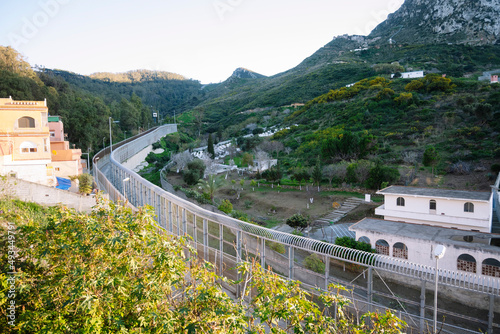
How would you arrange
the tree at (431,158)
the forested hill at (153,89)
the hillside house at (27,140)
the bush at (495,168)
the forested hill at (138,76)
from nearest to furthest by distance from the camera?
the hillside house at (27,140) → the bush at (495,168) → the tree at (431,158) → the forested hill at (153,89) → the forested hill at (138,76)

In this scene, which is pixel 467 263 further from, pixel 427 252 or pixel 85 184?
pixel 85 184

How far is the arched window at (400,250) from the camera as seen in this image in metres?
12.1

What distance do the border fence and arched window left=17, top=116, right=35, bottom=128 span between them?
1531 cm

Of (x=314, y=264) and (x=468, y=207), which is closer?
(x=314, y=264)

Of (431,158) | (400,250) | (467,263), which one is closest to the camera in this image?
(467,263)

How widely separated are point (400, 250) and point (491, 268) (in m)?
2.78

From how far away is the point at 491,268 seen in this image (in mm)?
10508

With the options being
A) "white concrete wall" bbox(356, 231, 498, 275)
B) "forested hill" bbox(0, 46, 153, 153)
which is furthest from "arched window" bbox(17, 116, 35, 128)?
"white concrete wall" bbox(356, 231, 498, 275)

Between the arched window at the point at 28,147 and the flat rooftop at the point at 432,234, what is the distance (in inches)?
871

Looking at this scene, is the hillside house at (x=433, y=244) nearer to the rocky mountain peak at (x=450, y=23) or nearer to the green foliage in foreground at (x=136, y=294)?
the green foliage in foreground at (x=136, y=294)

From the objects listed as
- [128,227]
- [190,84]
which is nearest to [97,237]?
[128,227]

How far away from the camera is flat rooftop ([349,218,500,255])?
38.0 ft

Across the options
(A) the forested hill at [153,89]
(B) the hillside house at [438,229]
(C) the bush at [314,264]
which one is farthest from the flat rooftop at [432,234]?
(A) the forested hill at [153,89]

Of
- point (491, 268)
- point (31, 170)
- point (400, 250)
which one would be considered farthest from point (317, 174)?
point (31, 170)
